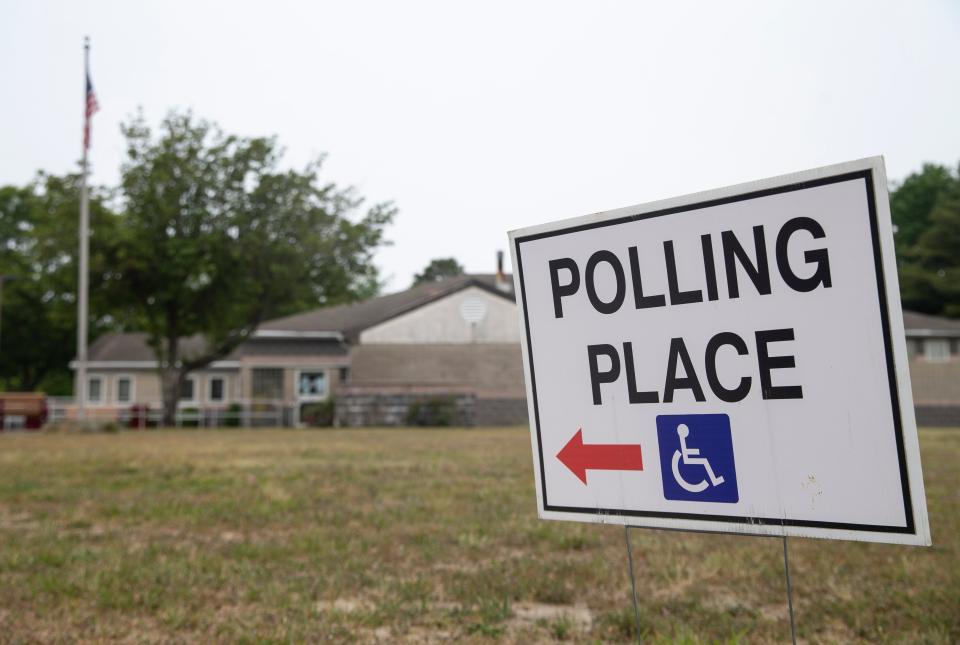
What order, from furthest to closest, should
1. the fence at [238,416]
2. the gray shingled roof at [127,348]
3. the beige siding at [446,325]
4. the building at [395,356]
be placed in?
the gray shingled roof at [127,348], the beige siding at [446,325], the building at [395,356], the fence at [238,416]

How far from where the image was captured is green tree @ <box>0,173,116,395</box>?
29609mm

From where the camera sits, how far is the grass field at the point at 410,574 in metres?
3.99

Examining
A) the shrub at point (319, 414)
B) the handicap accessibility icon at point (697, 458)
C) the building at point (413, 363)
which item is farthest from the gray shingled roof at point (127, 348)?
the handicap accessibility icon at point (697, 458)

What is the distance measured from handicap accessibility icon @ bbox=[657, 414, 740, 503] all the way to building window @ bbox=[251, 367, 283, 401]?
35.5m

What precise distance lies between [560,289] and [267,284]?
30.8m

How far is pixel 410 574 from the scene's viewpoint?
16.9ft

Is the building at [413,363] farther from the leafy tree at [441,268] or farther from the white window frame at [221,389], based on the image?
the leafy tree at [441,268]

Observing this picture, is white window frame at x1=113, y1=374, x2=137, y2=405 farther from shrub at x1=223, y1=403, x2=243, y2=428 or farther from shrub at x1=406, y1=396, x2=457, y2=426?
shrub at x1=406, y1=396, x2=457, y2=426

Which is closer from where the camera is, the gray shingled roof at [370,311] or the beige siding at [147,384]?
the gray shingled roof at [370,311]

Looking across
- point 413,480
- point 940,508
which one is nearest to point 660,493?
point 940,508

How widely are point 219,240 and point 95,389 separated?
23.5 meters

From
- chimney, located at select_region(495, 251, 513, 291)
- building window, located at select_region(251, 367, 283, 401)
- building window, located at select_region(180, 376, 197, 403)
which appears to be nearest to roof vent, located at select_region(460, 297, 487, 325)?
chimney, located at select_region(495, 251, 513, 291)

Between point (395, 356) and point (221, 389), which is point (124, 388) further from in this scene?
point (395, 356)

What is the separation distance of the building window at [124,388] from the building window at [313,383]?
16925 mm
